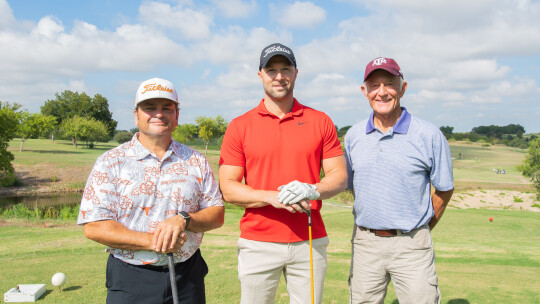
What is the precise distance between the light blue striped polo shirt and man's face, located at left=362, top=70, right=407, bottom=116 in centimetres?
14

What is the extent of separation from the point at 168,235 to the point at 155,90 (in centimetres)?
93

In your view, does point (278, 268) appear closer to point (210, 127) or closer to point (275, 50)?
point (275, 50)

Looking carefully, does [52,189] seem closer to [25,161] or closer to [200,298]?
[25,161]

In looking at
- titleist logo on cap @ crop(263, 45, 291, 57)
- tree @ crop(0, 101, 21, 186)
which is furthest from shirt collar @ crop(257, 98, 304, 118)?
tree @ crop(0, 101, 21, 186)

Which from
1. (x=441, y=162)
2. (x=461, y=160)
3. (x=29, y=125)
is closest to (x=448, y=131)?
(x=461, y=160)

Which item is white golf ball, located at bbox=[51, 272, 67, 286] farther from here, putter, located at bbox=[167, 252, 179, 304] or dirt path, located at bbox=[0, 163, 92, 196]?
dirt path, located at bbox=[0, 163, 92, 196]

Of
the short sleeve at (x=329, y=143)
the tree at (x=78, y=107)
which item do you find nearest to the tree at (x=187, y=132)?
the tree at (x=78, y=107)

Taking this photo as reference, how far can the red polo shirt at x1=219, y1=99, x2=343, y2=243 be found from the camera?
120 inches

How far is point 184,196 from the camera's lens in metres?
2.67

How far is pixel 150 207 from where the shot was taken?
2596 mm

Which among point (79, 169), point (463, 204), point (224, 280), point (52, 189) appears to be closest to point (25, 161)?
→ point (79, 169)

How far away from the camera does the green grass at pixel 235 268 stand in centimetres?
442

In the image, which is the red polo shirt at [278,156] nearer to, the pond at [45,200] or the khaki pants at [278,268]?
the khaki pants at [278,268]

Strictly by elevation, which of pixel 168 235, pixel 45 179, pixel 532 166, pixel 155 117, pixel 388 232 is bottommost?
pixel 45 179
